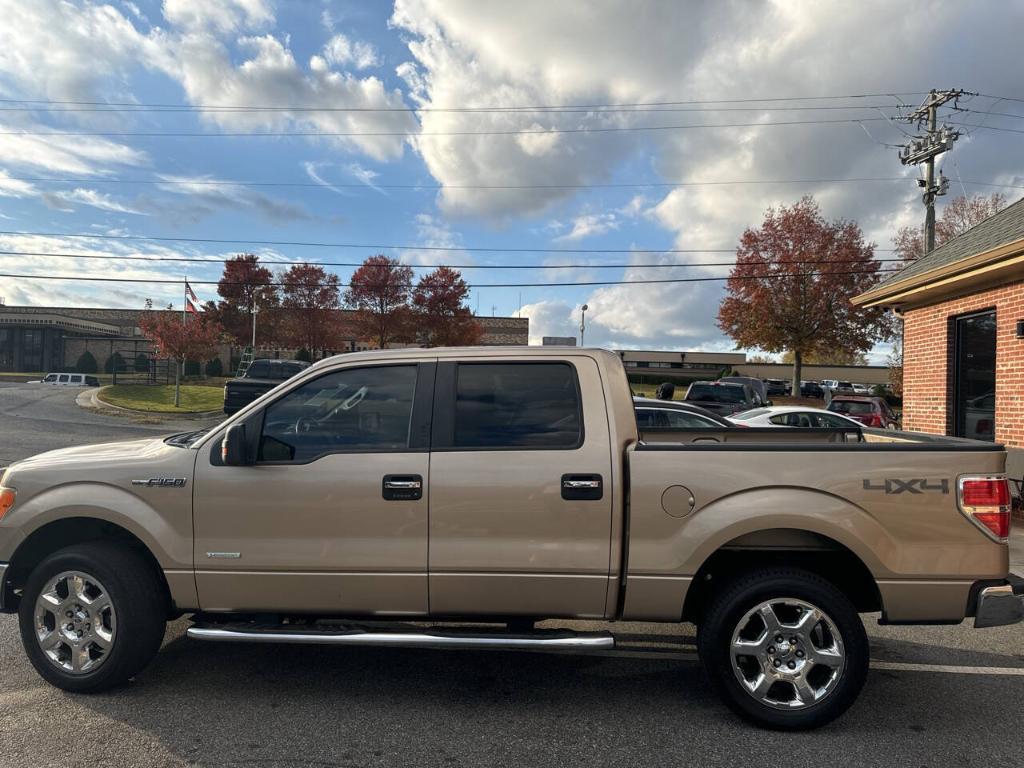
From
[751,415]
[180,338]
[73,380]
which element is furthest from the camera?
[73,380]

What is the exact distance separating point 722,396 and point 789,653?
15940 mm

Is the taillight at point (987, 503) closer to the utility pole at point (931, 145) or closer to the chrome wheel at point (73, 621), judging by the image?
the chrome wheel at point (73, 621)

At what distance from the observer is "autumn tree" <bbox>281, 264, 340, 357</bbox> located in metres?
49.4

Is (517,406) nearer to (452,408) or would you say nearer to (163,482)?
(452,408)

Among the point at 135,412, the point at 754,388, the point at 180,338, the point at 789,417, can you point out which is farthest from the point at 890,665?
the point at 180,338

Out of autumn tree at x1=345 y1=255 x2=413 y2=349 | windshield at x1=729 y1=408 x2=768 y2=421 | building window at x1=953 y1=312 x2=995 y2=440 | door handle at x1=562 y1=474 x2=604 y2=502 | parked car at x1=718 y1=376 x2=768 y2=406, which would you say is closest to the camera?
door handle at x1=562 y1=474 x2=604 y2=502

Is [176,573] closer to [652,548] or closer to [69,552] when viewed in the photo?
[69,552]

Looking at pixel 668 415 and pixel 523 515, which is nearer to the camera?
pixel 523 515

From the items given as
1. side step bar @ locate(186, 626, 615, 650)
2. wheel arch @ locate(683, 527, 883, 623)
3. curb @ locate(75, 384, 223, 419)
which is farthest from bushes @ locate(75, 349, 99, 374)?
wheel arch @ locate(683, 527, 883, 623)

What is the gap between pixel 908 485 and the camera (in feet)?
11.1

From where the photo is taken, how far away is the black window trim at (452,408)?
144 inches

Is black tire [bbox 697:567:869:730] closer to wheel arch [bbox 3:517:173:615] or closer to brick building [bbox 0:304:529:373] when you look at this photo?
wheel arch [bbox 3:517:173:615]

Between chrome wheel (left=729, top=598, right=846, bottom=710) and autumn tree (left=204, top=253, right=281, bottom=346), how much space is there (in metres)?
51.3

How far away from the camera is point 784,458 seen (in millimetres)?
3455
